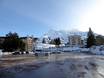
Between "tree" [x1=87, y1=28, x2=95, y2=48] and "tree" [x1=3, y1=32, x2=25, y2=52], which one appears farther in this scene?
"tree" [x1=87, y1=28, x2=95, y2=48]

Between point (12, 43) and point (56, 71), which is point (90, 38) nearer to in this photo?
point (12, 43)

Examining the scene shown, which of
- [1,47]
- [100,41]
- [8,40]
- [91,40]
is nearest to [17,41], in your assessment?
[8,40]

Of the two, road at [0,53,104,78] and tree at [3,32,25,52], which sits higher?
tree at [3,32,25,52]

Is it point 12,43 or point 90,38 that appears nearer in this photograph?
point 12,43

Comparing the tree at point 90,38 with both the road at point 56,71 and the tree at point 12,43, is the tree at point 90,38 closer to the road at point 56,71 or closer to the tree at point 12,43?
the tree at point 12,43

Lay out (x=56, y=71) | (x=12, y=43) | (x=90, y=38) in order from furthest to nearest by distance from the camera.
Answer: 1. (x=90, y=38)
2. (x=12, y=43)
3. (x=56, y=71)

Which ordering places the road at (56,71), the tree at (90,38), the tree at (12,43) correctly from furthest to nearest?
the tree at (90,38) < the tree at (12,43) < the road at (56,71)

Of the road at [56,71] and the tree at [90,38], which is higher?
the tree at [90,38]

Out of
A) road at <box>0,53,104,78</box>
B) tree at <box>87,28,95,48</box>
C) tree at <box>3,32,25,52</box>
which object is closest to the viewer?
road at <box>0,53,104,78</box>

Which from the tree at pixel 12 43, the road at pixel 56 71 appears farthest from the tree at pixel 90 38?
the road at pixel 56 71

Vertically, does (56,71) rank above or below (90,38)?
below

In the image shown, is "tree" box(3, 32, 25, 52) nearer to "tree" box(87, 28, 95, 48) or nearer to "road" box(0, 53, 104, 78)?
"tree" box(87, 28, 95, 48)

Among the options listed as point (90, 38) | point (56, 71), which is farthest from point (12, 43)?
point (56, 71)

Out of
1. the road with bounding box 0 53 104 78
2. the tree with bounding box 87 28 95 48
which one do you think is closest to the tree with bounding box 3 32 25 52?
the tree with bounding box 87 28 95 48
